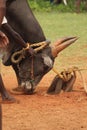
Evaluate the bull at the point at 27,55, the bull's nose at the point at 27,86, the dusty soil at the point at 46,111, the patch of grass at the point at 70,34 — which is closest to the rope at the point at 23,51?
the bull at the point at 27,55

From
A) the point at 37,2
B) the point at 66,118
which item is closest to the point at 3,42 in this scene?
the point at 66,118

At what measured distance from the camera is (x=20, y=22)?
8211 mm

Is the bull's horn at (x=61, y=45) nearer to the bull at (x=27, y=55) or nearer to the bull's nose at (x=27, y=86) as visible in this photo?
the bull at (x=27, y=55)

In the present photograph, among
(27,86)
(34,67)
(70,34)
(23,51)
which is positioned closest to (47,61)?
(34,67)

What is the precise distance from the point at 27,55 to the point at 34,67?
218 millimetres

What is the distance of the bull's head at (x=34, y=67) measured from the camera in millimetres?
8070

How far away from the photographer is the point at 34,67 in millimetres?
8086

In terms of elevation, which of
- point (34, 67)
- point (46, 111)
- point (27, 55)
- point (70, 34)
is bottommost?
point (46, 111)

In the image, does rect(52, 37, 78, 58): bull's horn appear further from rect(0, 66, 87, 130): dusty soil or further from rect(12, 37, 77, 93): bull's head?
rect(0, 66, 87, 130): dusty soil

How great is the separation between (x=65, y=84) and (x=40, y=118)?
204 cm

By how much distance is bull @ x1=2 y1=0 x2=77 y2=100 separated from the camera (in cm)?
809

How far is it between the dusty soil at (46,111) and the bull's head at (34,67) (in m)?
0.21

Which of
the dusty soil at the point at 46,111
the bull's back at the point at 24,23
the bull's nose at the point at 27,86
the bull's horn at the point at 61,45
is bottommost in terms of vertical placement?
the dusty soil at the point at 46,111

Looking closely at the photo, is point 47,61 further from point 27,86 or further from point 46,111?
point 46,111
